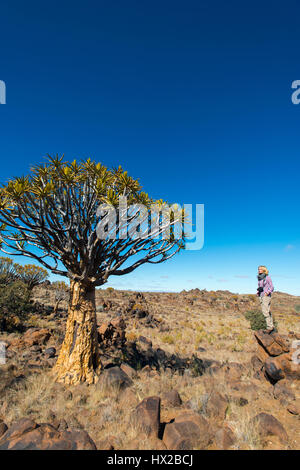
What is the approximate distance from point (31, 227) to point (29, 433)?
171 inches

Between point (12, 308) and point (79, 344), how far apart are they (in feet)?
26.8

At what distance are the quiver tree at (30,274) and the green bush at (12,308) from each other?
11.9 ft

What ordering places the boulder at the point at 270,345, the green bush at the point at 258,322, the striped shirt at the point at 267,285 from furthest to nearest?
the green bush at the point at 258,322 < the striped shirt at the point at 267,285 < the boulder at the point at 270,345

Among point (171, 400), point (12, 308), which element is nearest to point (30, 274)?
point (12, 308)

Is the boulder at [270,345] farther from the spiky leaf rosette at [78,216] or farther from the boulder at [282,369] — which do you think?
the spiky leaf rosette at [78,216]

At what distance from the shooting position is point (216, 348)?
34.2ft

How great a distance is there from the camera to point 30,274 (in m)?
16.5

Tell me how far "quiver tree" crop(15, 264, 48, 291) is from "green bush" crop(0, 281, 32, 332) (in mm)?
3639

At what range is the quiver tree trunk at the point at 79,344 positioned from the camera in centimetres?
554

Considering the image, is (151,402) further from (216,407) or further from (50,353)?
(50,353)

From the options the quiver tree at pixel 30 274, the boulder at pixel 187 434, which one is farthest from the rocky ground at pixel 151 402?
the quiver tree at pixel 30 274

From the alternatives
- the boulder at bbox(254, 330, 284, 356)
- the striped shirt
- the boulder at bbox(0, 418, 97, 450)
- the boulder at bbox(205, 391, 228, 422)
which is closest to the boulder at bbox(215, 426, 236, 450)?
the boulder at bbox(205, 391, 228, 422)
